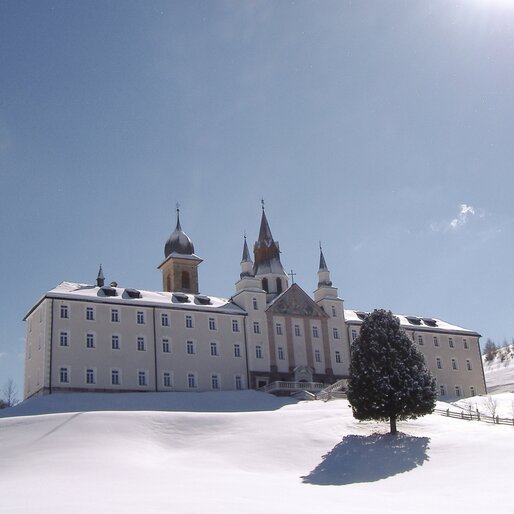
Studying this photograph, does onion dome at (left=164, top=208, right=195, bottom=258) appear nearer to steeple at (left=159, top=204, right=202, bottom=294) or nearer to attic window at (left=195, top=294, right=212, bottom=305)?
steeple at (left=159, top=204, right=202, bottom=294)

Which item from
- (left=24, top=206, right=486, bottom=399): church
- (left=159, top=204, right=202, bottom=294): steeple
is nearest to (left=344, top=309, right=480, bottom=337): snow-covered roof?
(left=24, top=206, right=486, bottom=399): church

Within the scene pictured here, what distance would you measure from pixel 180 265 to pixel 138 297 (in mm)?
19661

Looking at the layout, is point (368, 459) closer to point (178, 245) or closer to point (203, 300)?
point (203, 300)

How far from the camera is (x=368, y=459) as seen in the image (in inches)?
1516

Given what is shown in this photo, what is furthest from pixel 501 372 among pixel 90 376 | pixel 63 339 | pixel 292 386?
pixel 63 339

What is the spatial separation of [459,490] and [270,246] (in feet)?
155

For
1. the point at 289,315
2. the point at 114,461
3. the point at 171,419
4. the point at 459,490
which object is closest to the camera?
the point at 459,490

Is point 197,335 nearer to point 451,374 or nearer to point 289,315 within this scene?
point 289,315

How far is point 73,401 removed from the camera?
5234 cm

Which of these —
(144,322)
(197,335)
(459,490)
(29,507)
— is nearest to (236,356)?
(197,335)

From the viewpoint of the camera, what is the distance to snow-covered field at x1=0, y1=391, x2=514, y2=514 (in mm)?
25812

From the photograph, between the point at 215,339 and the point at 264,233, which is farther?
the point at 264,233

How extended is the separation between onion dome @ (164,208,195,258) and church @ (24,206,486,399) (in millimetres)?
10652

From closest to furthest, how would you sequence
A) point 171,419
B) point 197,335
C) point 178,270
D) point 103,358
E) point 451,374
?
point 171,419 < point 103,358 < point 197,335 < point 451,374 < point 178,270
